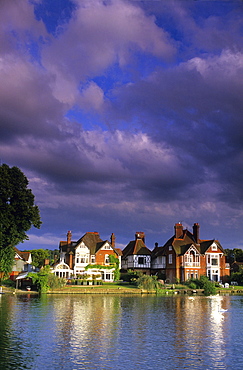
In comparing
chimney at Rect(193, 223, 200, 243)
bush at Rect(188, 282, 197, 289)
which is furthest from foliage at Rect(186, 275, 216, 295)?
chimney at Rect(193, 223, 200, 243)

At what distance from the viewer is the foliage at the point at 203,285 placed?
235ft

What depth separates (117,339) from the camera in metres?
26.7

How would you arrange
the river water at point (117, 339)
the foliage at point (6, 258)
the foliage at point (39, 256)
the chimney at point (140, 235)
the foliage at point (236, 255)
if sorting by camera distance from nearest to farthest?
the river water at point (117, 339)
the foliage at point (6, 258)
the chimney at point (140, 235)
the foliage at point (39, 256)
the foliage at point (236, 255)

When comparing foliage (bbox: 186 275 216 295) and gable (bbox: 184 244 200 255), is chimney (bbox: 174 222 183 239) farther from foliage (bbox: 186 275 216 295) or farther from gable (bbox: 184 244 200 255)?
foliage (bbox: 186 275 216 295)

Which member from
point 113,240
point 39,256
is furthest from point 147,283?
point 39,256

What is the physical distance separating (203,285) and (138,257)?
21962mm

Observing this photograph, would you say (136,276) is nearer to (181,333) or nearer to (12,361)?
(181,333)

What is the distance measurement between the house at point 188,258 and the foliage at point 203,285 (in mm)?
5822

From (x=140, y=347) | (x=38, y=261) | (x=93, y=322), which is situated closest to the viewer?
(x=140, y=347)

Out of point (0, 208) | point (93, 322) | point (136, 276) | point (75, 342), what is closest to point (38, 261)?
point (136, 276)

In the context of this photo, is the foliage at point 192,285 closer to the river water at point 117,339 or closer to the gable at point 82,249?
the gable at point 82,249

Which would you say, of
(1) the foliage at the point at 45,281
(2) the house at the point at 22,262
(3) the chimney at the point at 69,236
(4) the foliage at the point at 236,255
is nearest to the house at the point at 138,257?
(3) the chimney at the point at 69,236

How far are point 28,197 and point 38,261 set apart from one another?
138 feet

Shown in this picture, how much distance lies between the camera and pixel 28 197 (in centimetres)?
6812
